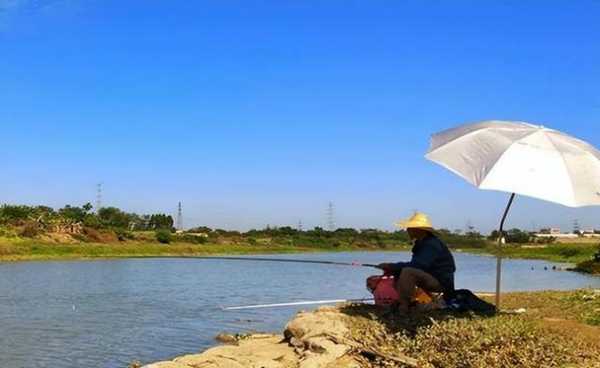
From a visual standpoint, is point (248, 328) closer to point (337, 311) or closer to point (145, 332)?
point (145, 332)

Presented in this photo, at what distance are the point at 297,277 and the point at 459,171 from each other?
78.9 ft

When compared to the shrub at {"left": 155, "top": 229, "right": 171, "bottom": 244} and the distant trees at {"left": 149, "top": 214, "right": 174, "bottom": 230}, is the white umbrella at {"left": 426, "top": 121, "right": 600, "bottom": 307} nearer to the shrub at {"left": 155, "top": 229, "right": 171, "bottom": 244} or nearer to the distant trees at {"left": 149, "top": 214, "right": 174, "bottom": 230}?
the shrub at {"left": 155, "top": 229, "right": 171, "bottom": 244}

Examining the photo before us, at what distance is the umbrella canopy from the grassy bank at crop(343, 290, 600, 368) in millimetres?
1291

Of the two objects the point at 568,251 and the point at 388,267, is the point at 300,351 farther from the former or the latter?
the point at 568,251

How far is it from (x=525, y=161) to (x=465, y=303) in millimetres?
1800

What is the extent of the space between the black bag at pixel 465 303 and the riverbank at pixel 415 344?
0.20m

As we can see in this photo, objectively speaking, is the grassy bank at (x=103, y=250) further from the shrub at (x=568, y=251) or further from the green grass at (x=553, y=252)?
the shrub at (x=568, y=251)

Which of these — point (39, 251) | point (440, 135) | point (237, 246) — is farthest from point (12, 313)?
point (237, 246)

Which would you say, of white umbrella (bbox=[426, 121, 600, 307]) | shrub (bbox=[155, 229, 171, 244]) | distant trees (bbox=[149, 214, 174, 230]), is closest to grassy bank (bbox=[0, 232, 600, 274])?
shrub (bbox=[155, 229, 171, 244])

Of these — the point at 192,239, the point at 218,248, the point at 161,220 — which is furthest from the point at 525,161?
the point at 161,220

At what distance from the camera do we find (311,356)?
6.66 meters

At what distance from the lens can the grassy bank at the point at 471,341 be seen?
591cm

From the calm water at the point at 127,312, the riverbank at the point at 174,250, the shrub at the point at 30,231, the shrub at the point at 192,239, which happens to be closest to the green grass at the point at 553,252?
the riverbank at the point at 174,250

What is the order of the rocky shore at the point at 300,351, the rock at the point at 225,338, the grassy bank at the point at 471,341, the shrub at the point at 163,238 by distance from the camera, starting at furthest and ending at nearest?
the shrub at the point at 163,238
the rock at the point at 225,338
the rocky shore at the point at 300,351
the grassy bank at the point at 471,341
